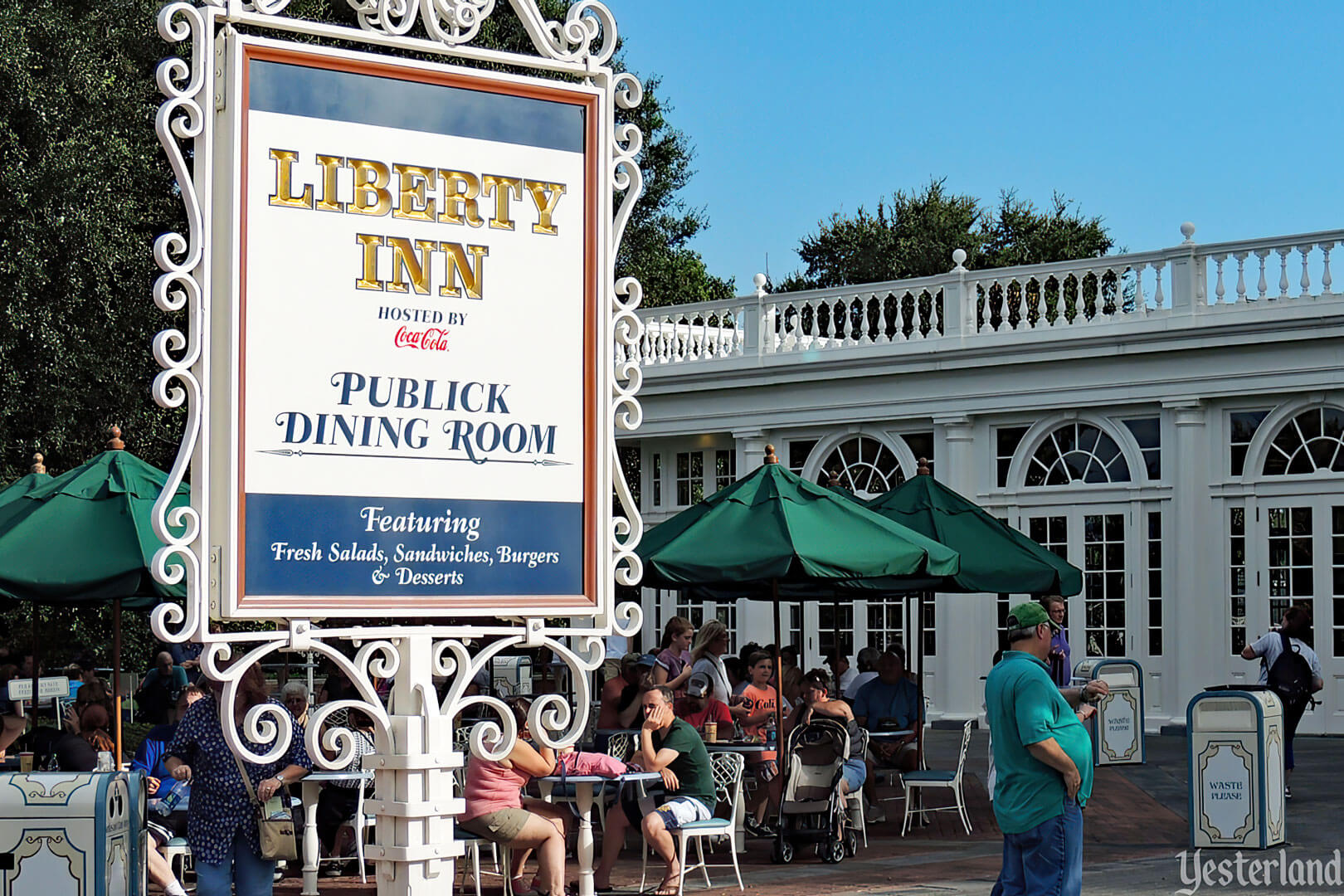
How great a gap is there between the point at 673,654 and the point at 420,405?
8768mm

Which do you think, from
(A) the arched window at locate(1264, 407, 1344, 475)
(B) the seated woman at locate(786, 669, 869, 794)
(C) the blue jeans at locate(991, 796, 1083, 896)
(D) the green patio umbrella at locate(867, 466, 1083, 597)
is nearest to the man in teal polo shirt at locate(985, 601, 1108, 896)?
(C) the blue jeans at locate(991, 796, 1083, 896)

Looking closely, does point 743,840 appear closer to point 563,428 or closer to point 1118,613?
point 563,428

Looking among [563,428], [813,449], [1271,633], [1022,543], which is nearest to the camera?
[563,428]

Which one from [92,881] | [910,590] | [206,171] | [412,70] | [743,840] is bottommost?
[743,840]

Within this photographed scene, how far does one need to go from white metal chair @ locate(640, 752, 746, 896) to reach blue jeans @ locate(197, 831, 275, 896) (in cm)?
273

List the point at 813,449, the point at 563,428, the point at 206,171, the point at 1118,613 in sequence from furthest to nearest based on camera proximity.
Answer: the point at 813,449 → the point at 1118,613 → the point at 563,428 → the point at 206,171

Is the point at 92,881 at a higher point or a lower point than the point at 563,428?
lower

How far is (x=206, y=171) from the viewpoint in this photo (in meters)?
5.18

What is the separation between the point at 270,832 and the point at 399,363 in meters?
3.03

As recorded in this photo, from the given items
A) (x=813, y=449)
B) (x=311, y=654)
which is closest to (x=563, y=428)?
(x=813, y=449)

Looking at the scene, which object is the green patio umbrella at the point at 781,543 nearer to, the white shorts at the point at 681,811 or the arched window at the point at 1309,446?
the white shorts at the point at 681,811

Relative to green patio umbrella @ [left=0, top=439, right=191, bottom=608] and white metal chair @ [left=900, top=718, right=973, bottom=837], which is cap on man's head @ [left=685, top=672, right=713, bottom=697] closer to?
white metal chair @ [left=900, top=718, right=973, bottom=837]

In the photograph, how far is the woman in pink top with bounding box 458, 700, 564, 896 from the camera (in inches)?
360

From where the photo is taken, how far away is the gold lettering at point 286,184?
17.2 feet
